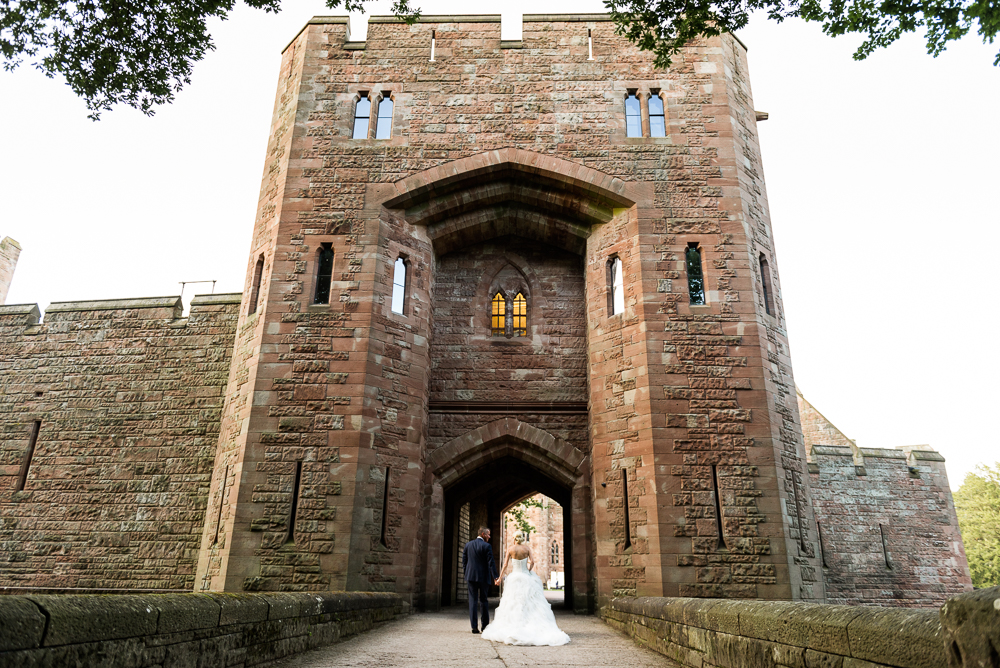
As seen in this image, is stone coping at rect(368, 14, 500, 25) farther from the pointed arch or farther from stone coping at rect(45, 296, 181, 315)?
the pointed arch

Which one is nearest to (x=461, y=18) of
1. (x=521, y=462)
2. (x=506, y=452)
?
(x=506, y=452)

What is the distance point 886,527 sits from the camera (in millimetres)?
14336

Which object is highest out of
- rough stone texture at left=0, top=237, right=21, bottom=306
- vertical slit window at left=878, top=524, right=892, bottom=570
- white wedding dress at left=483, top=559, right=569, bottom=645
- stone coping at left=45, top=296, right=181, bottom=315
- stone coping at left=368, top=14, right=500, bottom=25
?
stone coping at left=368, top=14, right=500, bottom=25

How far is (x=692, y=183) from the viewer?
10758 mm

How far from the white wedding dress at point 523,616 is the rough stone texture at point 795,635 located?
1.18 meters

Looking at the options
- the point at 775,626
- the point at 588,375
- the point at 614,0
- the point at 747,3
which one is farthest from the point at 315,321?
the point at 775,626

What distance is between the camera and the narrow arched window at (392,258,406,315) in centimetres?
1052

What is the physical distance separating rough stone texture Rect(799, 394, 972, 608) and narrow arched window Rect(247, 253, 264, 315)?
1201 cm

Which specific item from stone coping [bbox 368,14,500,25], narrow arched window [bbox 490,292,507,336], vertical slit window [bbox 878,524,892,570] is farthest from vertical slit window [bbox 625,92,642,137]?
vertical slit window [bbox 878,524,892,570]

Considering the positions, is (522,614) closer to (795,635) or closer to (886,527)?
(795,635)

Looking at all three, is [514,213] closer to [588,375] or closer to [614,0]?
[588,375]

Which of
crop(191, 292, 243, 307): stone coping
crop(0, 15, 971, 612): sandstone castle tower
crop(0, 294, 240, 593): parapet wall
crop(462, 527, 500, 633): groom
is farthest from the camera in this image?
crop(191, 292, 243, 307): stone coping

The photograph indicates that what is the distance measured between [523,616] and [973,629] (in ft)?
16.8

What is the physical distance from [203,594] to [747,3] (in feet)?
21.8
